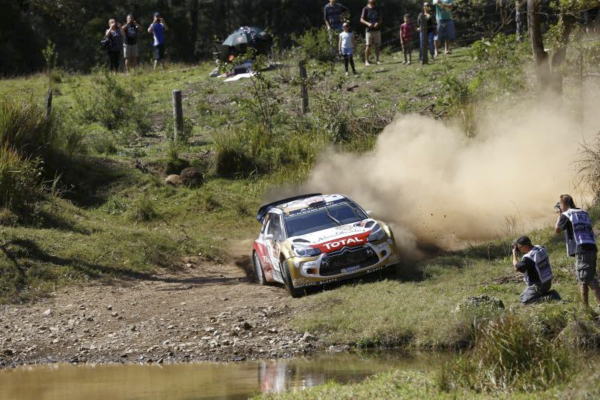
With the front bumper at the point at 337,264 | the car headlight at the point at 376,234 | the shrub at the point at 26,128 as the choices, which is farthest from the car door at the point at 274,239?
the shrub at the point at 26,128

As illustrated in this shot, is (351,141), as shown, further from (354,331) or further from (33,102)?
(354,331)

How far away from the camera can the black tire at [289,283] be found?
16.9 meters

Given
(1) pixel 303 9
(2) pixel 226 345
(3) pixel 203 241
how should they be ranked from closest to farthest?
1. (2) pixel 226 345
2. (3) pixel 203 241
3. (1) pixel 303 9

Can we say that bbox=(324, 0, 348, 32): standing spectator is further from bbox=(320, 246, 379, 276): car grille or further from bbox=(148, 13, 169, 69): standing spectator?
bbox=(320, 246, 379, 276): car grille

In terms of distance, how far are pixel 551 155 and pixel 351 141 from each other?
530 cm

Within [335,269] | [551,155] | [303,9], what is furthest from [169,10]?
[335,269]

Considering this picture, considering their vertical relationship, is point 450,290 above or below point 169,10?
below

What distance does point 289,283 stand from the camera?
1705 centimetres

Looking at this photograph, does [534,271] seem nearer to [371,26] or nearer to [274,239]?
[274,239]

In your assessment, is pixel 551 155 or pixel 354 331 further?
pixel 551 155

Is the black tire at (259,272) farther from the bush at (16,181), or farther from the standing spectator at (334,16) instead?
the standing spectator at (334,16)

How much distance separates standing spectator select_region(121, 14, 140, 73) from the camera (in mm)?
38594

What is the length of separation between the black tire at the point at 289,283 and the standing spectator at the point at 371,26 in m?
18.9

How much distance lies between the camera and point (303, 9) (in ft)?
171
